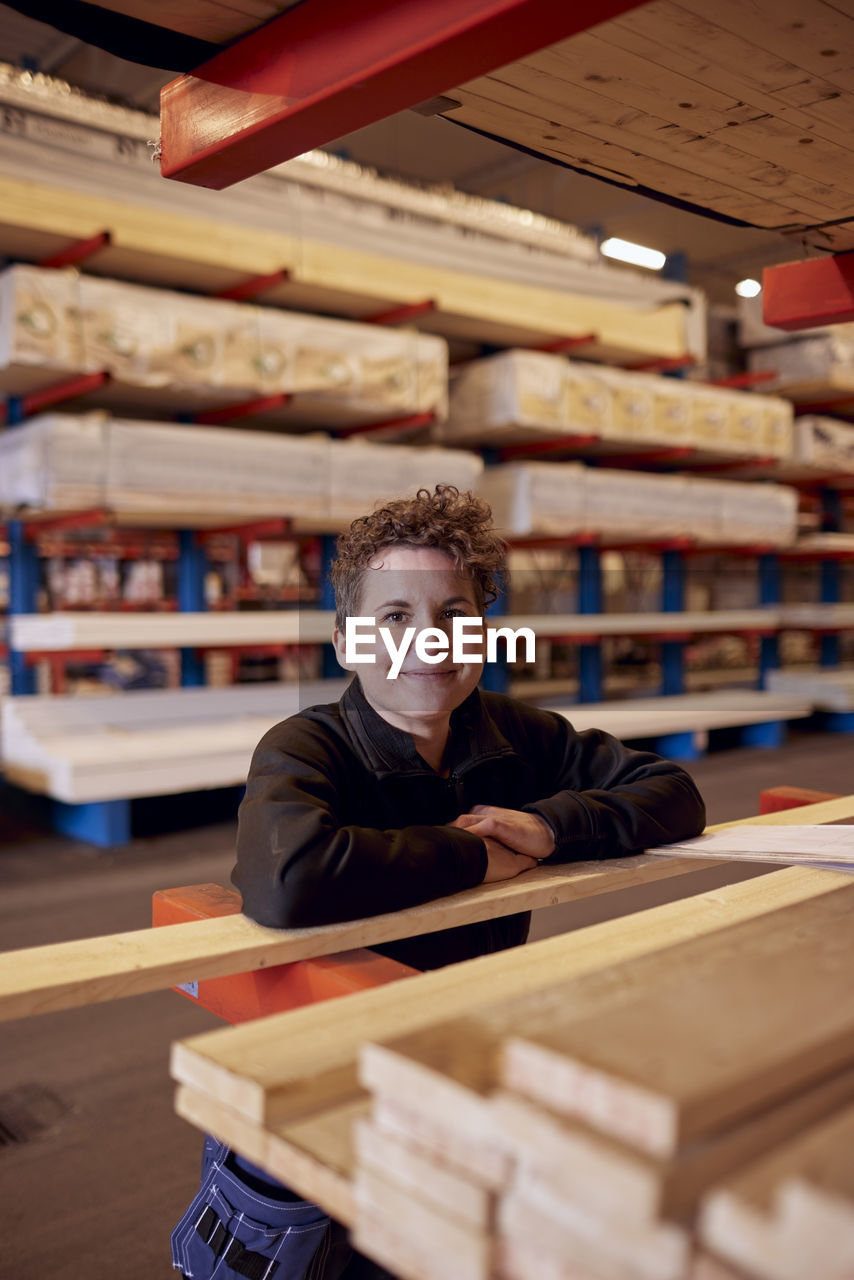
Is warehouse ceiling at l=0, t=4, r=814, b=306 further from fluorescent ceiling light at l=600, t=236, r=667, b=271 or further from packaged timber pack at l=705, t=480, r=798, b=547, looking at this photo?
packaged timber pack at l=705, t=480, r=798, b=547

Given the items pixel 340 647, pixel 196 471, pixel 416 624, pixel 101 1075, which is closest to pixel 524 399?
pixel 196 471

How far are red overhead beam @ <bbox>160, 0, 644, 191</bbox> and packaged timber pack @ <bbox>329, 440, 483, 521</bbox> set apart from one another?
4014mm

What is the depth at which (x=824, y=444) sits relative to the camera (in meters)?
8.94

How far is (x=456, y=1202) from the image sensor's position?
62 cm

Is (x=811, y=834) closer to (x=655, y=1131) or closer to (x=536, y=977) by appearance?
(x=536, y=977)

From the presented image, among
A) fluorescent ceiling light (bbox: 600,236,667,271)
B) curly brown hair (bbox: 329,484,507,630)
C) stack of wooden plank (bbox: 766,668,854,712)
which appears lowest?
stack of wooden plank (bbox: 766,668,854,712)

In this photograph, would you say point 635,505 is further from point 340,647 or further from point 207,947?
point 207,947

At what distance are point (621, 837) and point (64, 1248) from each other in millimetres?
1415

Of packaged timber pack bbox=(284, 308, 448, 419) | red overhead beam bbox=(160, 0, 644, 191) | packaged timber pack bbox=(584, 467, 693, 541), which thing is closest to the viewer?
red overhead beam bbox=(160, 0, 644, 191)

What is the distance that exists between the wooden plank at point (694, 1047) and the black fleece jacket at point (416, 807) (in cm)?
51

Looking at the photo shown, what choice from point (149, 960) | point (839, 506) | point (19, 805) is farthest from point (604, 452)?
point (149, 960)

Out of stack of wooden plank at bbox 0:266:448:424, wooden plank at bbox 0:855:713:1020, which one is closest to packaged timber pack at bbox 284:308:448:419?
stack of wooden plank at bbox 0:266:448:424

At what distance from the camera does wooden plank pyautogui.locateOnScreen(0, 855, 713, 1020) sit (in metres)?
1.04

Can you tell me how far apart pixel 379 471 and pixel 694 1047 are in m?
5.24
